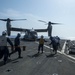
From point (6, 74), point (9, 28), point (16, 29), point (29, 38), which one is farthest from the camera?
point (16, 29)

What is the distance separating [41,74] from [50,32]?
74.5 meters

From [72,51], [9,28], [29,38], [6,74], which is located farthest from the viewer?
[9,28]

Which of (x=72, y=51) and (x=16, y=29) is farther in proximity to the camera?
(x=16, y=29)

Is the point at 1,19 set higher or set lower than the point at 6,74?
higher

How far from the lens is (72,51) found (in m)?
25.2

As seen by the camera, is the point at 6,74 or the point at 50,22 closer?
the point at 6,74

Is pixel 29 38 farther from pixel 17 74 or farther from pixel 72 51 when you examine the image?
pixel 17 74

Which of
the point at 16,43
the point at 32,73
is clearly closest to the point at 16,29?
the point at 16,43

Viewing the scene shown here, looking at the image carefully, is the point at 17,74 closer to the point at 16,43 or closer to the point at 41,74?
the point at 41,74

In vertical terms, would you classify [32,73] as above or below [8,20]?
below

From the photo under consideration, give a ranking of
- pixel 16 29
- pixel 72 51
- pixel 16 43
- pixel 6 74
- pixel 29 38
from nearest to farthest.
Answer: pixel 6 74 → pixel 16 43 → pixel 72 51 → pixel 29 38 → pixel 16 29

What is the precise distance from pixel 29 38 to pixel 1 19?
21.5 m

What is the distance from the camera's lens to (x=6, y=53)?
14.1 m

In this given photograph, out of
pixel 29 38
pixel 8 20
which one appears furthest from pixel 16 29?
pixel 29 38
